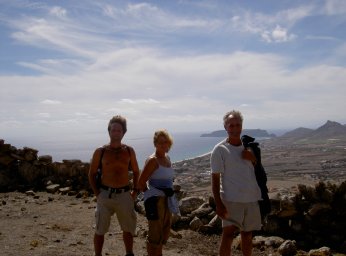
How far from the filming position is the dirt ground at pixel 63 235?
7.44 m

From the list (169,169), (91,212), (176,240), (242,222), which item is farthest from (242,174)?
(91,212)

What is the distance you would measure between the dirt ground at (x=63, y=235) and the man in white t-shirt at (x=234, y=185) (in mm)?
2382

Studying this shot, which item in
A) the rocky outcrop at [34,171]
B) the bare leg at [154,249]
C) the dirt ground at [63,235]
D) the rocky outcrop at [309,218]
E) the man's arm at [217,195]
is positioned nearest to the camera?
the man's arm at [217,195]

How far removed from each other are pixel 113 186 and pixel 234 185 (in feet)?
5.87

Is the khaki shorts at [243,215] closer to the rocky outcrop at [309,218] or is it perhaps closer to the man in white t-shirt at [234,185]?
the man in white t-shirt at [234,185]

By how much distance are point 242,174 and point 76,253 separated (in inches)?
145

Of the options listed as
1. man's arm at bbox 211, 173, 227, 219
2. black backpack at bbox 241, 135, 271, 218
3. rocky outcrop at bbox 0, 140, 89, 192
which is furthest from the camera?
rocky outcrop at bbox 0, 140, 89, 192

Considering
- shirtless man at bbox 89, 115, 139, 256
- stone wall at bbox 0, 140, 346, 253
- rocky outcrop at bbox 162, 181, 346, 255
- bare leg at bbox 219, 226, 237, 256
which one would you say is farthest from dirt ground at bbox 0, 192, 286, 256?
bare leg at bbox 219, 226, 237, 256

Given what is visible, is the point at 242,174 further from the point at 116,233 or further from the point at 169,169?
the point at 116,233

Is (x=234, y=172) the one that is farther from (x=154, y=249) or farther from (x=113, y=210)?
(x=113, y=210)

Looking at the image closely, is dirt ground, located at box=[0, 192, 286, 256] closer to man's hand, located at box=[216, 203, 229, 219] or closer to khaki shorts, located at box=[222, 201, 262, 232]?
khaki shorts, located at box=[222, 201, 262, 232]

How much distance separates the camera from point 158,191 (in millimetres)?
5480

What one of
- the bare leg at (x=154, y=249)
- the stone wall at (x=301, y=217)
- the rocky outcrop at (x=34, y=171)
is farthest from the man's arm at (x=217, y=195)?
the rocky outcrop at (x=34, y=171)

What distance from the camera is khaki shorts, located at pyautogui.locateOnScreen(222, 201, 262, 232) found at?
5.27m
